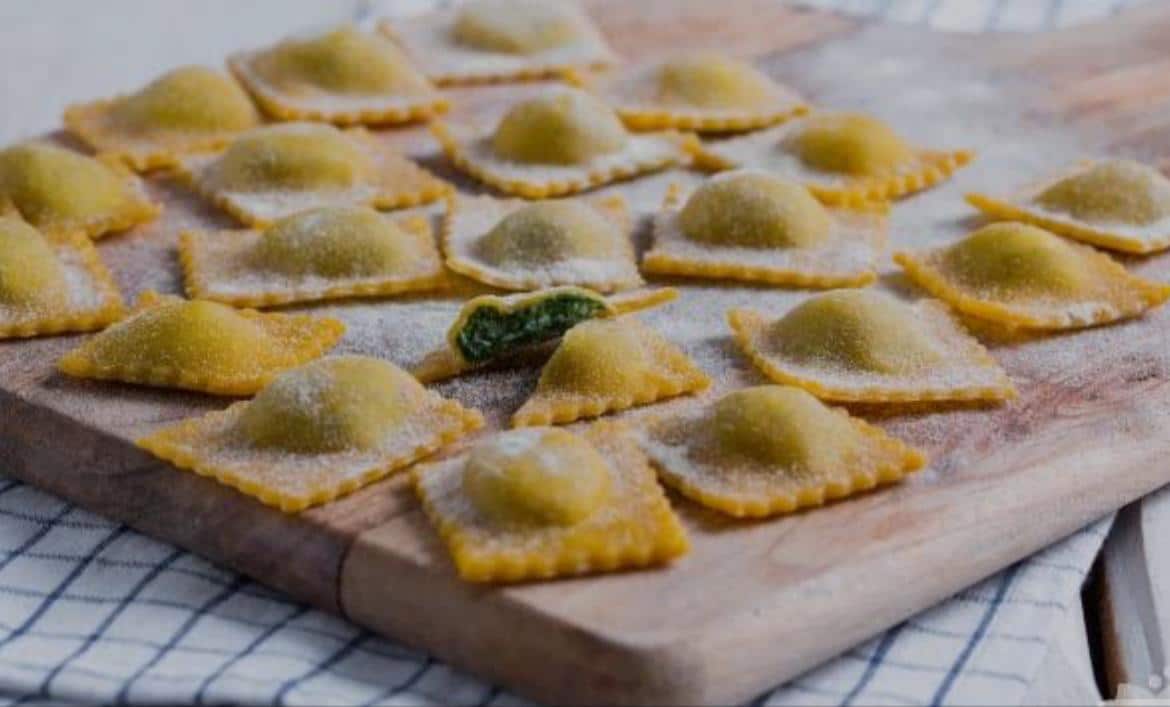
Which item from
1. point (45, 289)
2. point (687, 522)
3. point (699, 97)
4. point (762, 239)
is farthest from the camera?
point (699, 97)

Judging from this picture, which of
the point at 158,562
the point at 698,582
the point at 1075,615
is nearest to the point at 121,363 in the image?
the point at 158,562

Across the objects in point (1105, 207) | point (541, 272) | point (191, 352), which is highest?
point (191, 352)

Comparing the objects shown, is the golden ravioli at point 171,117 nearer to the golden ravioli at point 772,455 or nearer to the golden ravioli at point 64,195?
the golden ravioli at point 64,195

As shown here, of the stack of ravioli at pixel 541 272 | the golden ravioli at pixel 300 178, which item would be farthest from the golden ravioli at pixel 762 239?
the golden ravioli at pixel 300 178

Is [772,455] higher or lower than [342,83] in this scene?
lower

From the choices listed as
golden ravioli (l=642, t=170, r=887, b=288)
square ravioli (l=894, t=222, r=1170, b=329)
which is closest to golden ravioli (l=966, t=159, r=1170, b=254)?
square ravioli (l=894, t=222, r=1170, b=329)

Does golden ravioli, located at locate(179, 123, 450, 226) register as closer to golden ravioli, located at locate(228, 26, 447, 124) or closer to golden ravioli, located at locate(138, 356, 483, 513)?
golden ravioli, located at locate(228, 26, 447, 124)

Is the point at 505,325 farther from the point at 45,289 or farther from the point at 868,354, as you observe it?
the point at 45,289

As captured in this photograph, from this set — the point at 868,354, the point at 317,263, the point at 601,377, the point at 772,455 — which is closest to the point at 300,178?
the point at 317,263
